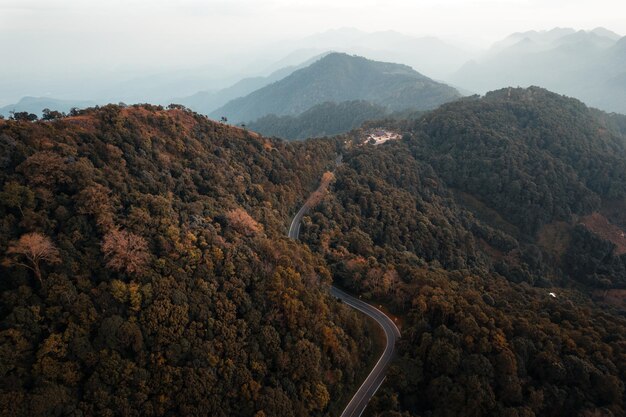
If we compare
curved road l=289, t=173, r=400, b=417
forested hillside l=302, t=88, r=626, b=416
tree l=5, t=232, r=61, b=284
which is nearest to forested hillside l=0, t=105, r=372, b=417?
tree l=5, t=232, r=61, b=284

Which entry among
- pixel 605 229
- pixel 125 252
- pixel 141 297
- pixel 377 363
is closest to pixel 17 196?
pixel 125 252

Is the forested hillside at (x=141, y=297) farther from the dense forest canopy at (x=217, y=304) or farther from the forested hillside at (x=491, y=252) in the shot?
the forested hillside at (x=491, y=252)

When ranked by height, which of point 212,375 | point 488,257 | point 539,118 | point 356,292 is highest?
point 539,118

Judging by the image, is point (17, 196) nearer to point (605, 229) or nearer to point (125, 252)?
point (125, 252)

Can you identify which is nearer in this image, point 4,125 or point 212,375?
point 212,375

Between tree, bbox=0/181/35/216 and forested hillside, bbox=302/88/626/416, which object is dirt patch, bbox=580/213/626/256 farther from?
tree, bbox=0/181/35/216

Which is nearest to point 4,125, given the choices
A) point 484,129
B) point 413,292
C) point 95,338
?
point 95,338

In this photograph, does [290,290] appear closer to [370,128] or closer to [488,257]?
[488,257]
